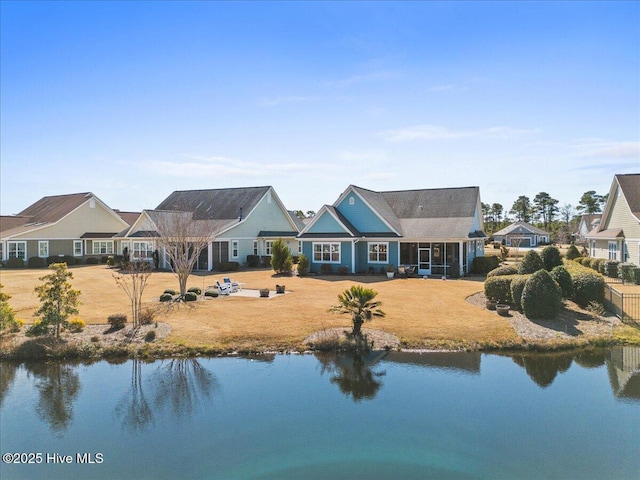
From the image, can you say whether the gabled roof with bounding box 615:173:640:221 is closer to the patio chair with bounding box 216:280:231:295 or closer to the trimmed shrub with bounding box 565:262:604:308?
the trimmed shrub with bounding box 565:262:604:308

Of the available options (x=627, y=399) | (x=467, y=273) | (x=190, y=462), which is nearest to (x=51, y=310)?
(x=190, y=462)

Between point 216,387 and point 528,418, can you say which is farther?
point 216,387

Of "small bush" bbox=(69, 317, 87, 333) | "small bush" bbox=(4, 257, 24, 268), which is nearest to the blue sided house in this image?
"small bush" bbox=(69, 317, 87, 333)

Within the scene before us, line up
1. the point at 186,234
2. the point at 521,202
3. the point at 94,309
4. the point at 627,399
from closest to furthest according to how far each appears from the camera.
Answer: the point at 627,399
the point at 94,309
the point at 186,234
the point at 521,202

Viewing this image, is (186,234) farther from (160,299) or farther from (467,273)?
(467,273)

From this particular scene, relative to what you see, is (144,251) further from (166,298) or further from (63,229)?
(166,298)

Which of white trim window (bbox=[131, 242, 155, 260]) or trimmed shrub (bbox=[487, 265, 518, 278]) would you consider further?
white trim window (bbox=[131, 242, 155, 260])

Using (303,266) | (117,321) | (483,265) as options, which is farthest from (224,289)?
(483,265)
